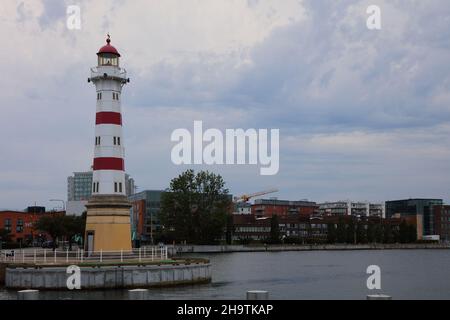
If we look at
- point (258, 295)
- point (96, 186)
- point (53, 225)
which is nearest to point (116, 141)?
point (96, 186)

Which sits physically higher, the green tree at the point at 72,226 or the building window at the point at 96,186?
the building window at the point at 96,186

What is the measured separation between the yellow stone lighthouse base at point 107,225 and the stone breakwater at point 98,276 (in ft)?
28.8

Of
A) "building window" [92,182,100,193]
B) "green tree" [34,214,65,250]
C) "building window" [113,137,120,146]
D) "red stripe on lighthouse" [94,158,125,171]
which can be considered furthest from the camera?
"green tree" [34,214,65,250]

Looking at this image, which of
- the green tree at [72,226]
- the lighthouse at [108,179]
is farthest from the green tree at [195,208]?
the lighthouse at [108,179]

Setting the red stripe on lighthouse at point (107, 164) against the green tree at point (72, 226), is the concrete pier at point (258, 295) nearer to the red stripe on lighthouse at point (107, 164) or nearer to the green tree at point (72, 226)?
Answer: the red stripe on lighthouse at point (107, 164)

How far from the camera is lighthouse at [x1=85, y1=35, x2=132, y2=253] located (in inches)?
2712

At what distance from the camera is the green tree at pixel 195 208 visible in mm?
178750

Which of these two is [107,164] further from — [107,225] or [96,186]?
[107,225]

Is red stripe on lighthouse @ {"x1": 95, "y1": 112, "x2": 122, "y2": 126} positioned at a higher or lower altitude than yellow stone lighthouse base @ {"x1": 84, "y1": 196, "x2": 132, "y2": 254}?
higher

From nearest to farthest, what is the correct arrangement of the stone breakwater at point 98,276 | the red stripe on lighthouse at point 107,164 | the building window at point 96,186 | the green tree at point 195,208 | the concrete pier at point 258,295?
the concrete pier at point 258,295 < the stone breakwater at point 98,276 < the building window at point 96,186 < the red stripe on lighthouse at point 107,164 < the green tree at point 195,208

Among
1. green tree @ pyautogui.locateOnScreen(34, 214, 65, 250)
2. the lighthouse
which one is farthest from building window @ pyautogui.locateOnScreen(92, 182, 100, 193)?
green tree @ pyautogui.locateOnScreen(34, 214, 65, 250)

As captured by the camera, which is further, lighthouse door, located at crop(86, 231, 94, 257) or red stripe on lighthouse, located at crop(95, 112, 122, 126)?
red stripe on lighthouse, located at crop(95, 112, 122, 126)

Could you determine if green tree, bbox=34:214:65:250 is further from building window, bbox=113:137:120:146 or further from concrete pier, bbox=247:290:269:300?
concrete pier, bbox=247:290:269:300
